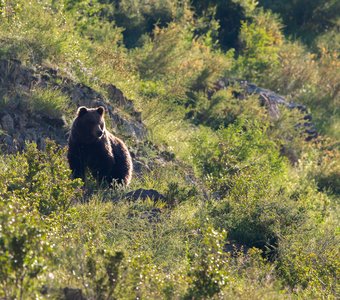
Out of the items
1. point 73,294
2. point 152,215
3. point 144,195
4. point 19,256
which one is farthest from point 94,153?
point 19,256

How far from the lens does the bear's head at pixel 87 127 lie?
12266 mm

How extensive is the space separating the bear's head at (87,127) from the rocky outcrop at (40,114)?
92 centimetres

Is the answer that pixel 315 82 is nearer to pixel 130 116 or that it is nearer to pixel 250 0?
pixel 250 0

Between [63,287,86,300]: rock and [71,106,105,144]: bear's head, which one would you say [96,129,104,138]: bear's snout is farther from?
[63,287,86,300]: rock

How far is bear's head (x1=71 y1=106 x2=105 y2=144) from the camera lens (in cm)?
1227

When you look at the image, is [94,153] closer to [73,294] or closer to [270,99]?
[73,294]

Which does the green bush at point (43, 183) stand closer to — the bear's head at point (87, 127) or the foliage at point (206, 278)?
the bear's head at point (87, 127)

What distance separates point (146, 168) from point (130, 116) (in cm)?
165

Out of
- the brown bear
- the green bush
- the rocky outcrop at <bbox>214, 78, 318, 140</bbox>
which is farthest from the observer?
the rocky outcrop at <bbox>214, 78, 318, 140</bbox>

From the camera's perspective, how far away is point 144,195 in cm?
1169

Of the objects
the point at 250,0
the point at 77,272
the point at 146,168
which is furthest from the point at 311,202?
the point at 250,0

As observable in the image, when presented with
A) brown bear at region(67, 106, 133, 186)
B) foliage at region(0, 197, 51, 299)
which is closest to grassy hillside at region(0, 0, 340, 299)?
foliage at region(0, 197, 51, 299)

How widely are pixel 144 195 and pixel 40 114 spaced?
2.73 m

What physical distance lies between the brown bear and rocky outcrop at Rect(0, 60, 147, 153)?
963 mm
